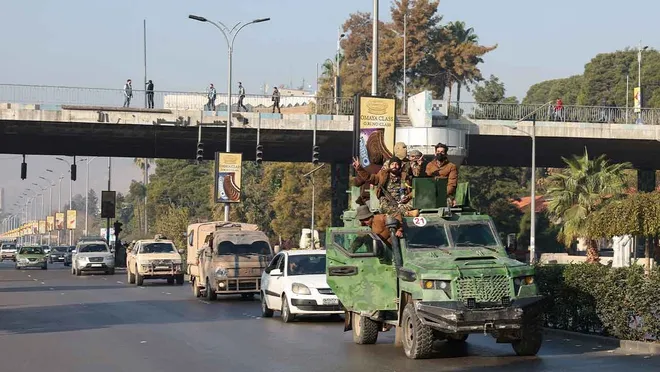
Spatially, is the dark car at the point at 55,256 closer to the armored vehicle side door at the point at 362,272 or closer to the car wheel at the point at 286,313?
the car wheel at the point at 286,313

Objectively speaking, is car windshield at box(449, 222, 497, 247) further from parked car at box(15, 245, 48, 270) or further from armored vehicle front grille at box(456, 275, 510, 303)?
parked car at box(15, 245, 48, 270)

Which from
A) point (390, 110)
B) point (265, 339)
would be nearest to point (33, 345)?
point (265, 339)

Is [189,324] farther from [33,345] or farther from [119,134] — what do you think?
[119,134]

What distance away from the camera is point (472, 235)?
1698 cm

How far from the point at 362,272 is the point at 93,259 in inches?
1665

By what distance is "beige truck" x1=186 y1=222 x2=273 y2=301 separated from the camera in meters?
32.4

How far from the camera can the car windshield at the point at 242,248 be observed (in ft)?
109

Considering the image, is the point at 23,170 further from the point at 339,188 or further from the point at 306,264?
the point at 306,264

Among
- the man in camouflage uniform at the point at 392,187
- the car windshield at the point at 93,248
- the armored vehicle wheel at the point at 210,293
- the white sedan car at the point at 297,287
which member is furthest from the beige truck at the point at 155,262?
the man in camouflage uniform at the point at 392,187

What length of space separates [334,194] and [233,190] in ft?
53.8

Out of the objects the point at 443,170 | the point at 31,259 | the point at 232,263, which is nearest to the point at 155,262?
the point at 232,263

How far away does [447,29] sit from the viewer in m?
94.1

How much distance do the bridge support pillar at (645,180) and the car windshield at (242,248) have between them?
153ft

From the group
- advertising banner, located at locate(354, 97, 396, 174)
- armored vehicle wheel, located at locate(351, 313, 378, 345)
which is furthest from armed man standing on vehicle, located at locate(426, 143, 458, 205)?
advertising banner, located at locate(354, 97, 396, 174)
